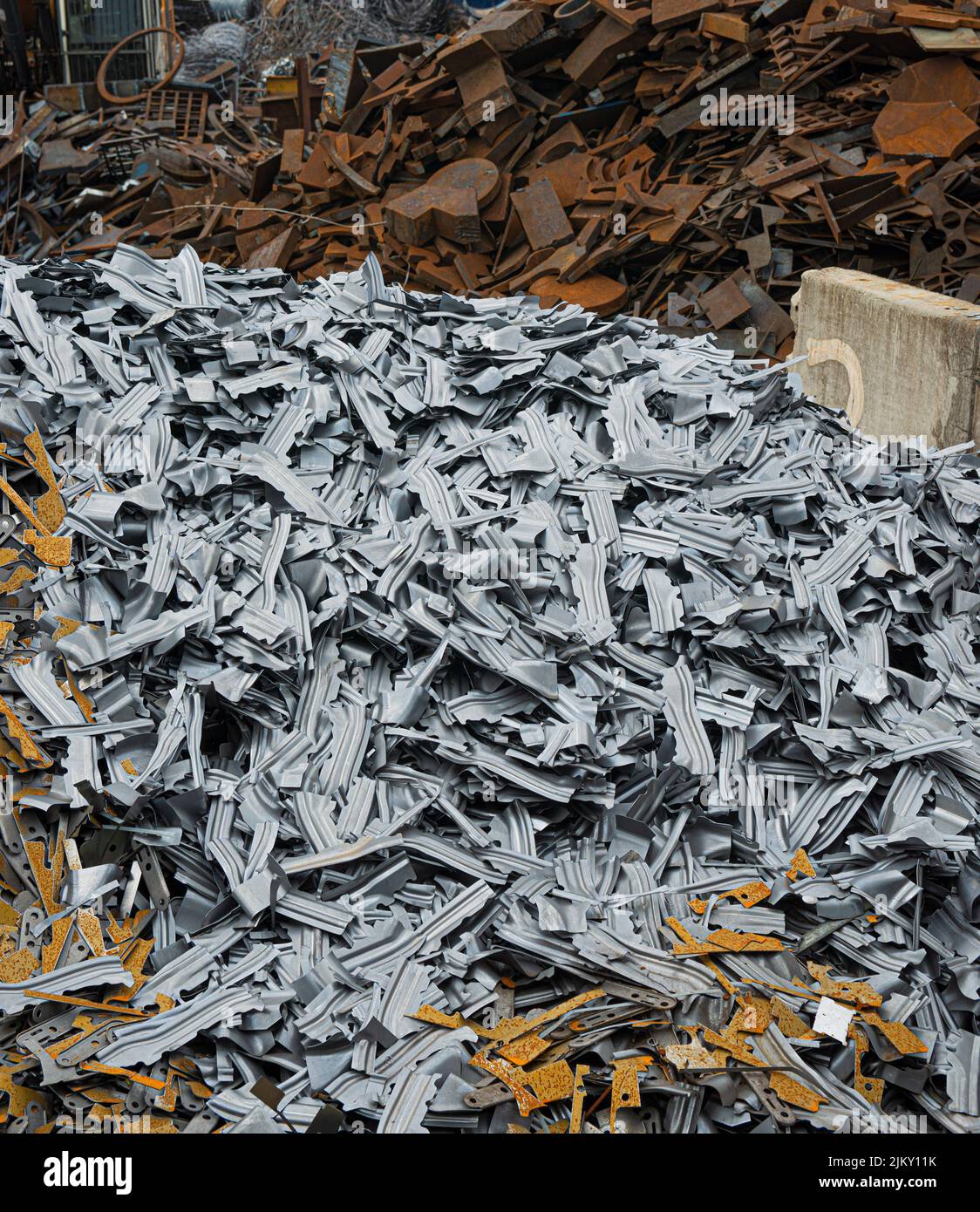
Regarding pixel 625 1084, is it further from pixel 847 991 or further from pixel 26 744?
pixel 26 744

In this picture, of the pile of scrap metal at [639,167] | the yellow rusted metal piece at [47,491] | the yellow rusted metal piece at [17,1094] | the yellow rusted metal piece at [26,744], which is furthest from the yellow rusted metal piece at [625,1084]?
the pile of scrap metal at [639,167]

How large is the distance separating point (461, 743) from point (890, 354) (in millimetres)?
4040

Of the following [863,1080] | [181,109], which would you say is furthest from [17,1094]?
[181,109]

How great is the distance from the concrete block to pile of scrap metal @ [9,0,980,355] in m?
0.96

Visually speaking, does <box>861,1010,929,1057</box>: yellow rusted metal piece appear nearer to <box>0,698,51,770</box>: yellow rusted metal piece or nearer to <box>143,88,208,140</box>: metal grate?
<box>0,698,51,770</box>: yellow rusted metal piece

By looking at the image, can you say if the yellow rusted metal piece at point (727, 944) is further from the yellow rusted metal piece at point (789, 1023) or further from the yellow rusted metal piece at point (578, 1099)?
the yellow rusted metal piece at point (578, 1099)

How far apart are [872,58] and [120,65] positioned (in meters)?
10.1

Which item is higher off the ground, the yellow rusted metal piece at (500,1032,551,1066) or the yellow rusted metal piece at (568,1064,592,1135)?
the yellow rusted metal piece at (500,1032,551,1066)

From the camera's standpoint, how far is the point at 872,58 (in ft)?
26.5

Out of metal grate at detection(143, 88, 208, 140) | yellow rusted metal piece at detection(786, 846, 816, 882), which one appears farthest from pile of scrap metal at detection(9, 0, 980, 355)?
yellow rusted metal piece at detection(786, 846, 816, 882)

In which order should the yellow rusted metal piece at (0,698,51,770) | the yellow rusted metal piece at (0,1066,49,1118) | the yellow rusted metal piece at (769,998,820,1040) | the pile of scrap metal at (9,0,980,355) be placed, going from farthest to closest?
the pile of scrap metal at (9,0,980,355), the yellow rusted metal piece at (0,698,51,770), the yellow rusted metal piece at (769,998,820,1040), the yellow rusted metal piece at (0,1066,49,1118)

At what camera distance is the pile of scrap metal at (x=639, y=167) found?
24.9ft

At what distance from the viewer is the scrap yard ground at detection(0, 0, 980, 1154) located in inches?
112
